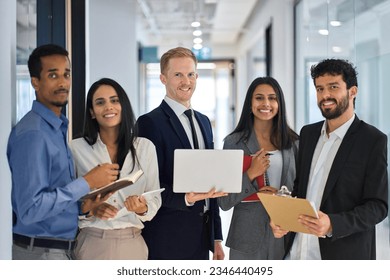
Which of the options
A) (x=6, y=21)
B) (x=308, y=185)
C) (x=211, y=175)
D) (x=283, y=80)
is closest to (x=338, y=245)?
(x=308, y=185)

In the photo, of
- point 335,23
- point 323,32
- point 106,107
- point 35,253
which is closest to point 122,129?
point 106,107

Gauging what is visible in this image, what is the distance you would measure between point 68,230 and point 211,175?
475 millimetres

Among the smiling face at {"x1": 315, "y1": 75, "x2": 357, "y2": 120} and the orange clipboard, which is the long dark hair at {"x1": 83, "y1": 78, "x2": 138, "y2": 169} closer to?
the orange clipboard

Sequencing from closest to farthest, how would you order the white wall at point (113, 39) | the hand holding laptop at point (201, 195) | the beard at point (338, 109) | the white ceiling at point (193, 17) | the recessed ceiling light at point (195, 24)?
the beard at point (338, 109), the hand holding laptop at point (201, 195), the white wall at point (113, 39), the white ceiling at point (193, 17), the recessed ceiling light at point (195, 24)

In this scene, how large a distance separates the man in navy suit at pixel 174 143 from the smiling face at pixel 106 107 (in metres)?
0.23

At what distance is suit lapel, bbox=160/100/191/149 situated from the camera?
210 centimetres

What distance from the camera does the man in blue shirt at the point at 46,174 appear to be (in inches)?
61.5

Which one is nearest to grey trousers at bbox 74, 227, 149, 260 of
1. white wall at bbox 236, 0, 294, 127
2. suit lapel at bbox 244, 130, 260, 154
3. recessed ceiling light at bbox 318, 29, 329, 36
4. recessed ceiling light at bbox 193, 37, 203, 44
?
suit lapel at bbox 244, 130, 260, 154

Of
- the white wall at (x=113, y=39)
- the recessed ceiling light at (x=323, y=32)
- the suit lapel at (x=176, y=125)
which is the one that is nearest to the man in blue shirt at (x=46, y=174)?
the suit lapel at (x=176, y=125)

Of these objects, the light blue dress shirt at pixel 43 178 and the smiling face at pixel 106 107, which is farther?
the smiling face at pixel 106 107

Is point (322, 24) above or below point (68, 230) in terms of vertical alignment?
above

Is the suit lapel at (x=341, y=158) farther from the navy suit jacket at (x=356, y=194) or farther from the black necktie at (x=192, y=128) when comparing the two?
the black necktie at (x=192, y=128)
